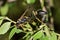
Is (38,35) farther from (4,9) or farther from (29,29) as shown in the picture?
(4,9)

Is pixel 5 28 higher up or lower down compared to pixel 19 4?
higher up

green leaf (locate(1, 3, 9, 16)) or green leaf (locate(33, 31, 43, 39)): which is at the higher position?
green leaf (locate(33, 31, 43, 39))

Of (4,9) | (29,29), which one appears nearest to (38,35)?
(29,29)

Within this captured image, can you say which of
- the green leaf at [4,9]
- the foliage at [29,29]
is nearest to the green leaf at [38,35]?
the foliage at [29,29]

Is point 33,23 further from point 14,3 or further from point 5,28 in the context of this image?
point 14,3

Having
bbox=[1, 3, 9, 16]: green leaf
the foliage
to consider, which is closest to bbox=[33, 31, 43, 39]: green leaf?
the foliage

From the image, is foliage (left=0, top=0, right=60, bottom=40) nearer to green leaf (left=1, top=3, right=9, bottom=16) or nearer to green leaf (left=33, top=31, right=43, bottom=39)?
green leaf (left=33, top=31, right=43, bottom=39)

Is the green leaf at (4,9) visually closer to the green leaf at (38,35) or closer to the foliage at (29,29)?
A: the foliage at (29,29)

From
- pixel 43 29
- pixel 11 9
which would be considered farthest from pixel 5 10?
pixel 43 29

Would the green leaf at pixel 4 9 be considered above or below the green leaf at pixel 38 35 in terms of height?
below

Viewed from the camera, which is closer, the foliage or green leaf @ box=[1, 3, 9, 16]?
the foliage

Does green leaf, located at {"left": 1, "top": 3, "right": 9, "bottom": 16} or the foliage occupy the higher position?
the foliage
